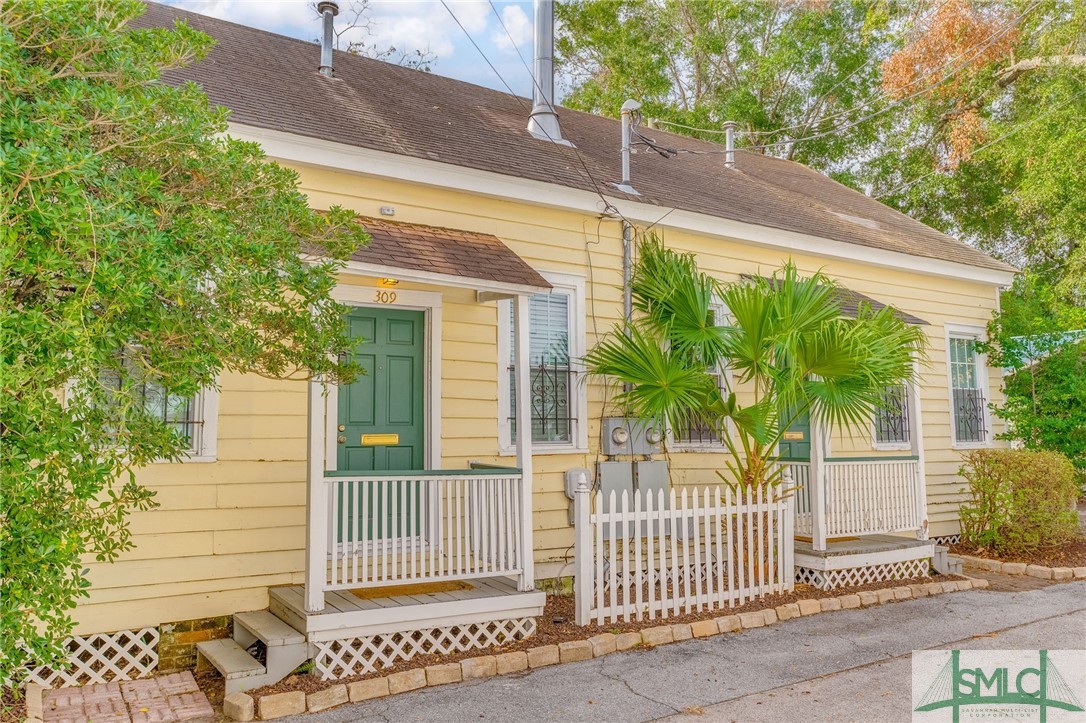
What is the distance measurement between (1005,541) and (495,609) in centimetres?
738

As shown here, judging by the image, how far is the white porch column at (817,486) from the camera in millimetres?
7848

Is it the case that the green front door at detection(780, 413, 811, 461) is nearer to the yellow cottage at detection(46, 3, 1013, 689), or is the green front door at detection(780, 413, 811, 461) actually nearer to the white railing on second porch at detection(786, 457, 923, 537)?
the yellow cottage at detection(46, 3, 1013, 689)

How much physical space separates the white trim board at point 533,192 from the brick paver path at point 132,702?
159 inches

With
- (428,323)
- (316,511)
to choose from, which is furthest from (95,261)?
(428,323)

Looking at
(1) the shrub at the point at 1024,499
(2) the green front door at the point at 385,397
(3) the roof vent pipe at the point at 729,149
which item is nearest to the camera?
(2) the green front door at the point at 385,397

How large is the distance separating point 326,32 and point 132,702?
670 cm

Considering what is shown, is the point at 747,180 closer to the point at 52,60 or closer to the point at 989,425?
the point at 989,425

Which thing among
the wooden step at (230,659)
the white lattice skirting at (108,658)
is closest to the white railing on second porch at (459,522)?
the wooden step at (230,659)

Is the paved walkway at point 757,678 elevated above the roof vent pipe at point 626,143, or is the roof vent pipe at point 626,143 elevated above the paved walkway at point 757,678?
the roof vent pipe at point 626,143

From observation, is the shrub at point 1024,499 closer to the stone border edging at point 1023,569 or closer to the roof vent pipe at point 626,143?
the stone border edging at point 1023,569

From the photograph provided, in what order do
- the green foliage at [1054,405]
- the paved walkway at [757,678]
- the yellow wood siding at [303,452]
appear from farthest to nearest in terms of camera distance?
1. the green foliage at [1054,405]
2. the yellow wood siding at [303,452]
3. the paved walkway at [757,678]

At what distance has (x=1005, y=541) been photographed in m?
9.67

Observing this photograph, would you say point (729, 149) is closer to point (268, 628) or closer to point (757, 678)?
point (757, 678)

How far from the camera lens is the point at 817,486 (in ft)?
25.9
